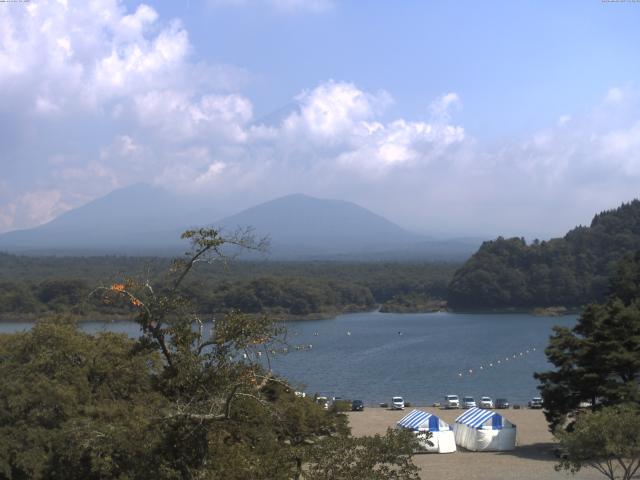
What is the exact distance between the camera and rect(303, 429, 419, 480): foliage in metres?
6.13

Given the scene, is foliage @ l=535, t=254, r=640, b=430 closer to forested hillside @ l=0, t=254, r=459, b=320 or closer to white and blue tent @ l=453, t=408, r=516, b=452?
white and blue tent @ l=453, t=408, r=516, b=452

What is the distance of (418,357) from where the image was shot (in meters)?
38.2

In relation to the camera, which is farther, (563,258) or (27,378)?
(563,258)

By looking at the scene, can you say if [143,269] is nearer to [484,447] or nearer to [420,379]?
[484,447]

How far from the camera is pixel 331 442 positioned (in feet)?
21.1

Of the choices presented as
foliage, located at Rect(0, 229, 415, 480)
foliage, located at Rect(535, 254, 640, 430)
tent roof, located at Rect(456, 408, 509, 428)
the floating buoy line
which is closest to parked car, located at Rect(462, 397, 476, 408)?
tent roof, located at Rect(456, 408, 509, 428)

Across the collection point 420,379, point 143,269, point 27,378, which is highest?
point 143,269

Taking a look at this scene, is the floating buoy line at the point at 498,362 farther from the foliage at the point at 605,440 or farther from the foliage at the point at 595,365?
the foliage at the point at 605,440

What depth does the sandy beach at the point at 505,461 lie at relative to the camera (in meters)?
14.0

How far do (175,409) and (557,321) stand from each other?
169ft

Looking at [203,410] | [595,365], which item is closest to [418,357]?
[595,365]

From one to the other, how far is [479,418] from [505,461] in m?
1.84

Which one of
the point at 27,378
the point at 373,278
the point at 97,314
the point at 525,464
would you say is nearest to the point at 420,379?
the point at 525,464

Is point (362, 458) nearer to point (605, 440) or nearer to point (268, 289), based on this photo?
point (605, 440)
